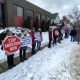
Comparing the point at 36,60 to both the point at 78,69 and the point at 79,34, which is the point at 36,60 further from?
the point at 79,34

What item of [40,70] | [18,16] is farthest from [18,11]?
[40,70]

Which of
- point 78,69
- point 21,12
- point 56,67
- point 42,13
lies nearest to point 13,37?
point 56,67

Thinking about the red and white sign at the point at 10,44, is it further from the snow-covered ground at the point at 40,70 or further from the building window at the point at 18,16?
the building window at the point at 18,16

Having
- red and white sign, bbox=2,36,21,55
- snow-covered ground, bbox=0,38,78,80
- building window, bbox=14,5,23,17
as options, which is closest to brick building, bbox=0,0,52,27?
building window, bbox=14,5,23,17

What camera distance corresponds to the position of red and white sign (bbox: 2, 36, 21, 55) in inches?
491

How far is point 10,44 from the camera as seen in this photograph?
1268 cm

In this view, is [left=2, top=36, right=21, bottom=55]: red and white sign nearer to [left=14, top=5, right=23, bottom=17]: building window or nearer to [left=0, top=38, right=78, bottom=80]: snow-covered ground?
[left=0, top=38, right=78, bottom=80]: snow-covered ground

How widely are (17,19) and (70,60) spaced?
2586 centimetres

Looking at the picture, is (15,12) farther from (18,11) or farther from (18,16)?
(18,11)

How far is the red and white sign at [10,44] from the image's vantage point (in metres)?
12.5

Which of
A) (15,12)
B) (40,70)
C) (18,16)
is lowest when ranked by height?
(40,70)

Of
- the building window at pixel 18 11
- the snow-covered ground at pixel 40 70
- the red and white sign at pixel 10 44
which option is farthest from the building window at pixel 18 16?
the red and white sign at pixel 10 44

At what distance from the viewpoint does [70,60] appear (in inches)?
573

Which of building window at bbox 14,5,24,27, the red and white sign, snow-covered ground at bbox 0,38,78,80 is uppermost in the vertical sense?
building window at bbox 14,5,24,27
